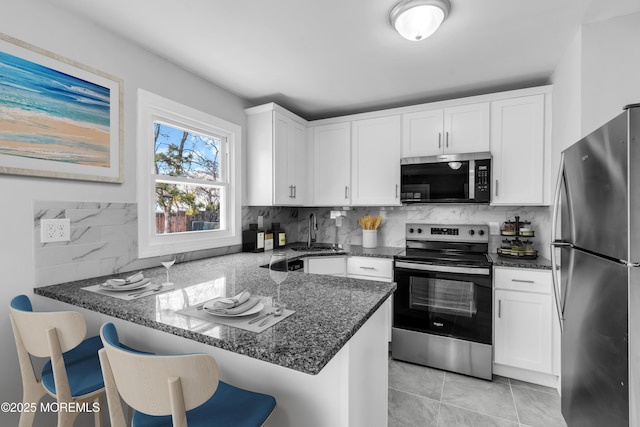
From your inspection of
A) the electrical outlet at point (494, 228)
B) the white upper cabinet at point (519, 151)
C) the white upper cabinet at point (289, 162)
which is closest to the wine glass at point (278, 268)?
the white upper cabinet at point (289, 162)

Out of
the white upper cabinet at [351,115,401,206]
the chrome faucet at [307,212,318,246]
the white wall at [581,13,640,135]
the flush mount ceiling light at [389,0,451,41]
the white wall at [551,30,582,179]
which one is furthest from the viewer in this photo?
the chrome faucet at [307,212,318,246]

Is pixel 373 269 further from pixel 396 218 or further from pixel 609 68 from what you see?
pixel 609 68

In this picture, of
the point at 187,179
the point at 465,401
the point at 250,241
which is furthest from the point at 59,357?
the point at 465,401

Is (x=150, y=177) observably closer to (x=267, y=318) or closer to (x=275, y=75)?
(x=275, y=75)

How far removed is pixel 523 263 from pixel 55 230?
314cm

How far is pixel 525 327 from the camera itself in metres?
2.33

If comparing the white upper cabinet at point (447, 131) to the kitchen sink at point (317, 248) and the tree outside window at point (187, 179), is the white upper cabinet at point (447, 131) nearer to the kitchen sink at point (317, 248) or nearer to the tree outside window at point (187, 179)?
the kitchen sink at point (317, 248)

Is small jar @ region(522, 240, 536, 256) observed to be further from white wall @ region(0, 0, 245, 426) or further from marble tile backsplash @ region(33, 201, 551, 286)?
white wall @ region(0, 0, 245, 426)

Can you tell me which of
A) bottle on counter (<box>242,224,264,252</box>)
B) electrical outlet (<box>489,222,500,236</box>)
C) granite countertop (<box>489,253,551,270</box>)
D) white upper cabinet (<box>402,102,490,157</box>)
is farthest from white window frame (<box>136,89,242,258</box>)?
electrical outlet (<box>489,222,500,236</box>)

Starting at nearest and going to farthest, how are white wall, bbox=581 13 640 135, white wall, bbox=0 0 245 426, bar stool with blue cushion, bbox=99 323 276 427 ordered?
bar stool with blue cushion, bbox=99 323 276 427, white wall, bbox=0 0 245 426, white wall, bbox=581 13 640 135

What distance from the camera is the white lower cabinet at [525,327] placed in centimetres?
226

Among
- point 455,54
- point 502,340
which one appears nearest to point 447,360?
point 502,340

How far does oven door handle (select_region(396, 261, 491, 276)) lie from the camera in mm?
2398

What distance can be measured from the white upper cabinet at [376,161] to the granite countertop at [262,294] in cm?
153
